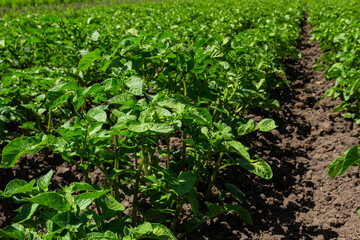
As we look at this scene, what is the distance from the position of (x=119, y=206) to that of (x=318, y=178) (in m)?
2.02

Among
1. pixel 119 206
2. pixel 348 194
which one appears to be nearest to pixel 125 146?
pixel 119 206

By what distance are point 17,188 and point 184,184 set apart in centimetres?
70

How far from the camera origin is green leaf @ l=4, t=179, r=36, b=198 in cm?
114

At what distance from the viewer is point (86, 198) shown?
1116mm

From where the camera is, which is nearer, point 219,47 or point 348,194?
point 219,47

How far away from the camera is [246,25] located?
22.6 feet

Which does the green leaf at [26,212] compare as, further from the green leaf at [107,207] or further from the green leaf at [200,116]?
the green leaf at [200,116]

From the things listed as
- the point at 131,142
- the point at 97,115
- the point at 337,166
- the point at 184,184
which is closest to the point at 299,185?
the point at 337,166

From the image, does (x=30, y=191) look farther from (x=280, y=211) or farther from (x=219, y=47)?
(x=280, y=211)

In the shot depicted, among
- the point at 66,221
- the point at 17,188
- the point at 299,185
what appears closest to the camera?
the point at 66,221

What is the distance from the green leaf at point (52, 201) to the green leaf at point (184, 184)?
49cm

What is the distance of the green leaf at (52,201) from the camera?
104 centimetres

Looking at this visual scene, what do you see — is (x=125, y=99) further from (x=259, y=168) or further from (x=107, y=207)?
(x=259, y=168)

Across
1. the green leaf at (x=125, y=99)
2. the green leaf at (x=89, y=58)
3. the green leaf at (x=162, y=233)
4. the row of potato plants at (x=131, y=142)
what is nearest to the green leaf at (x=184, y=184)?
the row of potato plants at (x=131, y=142)
